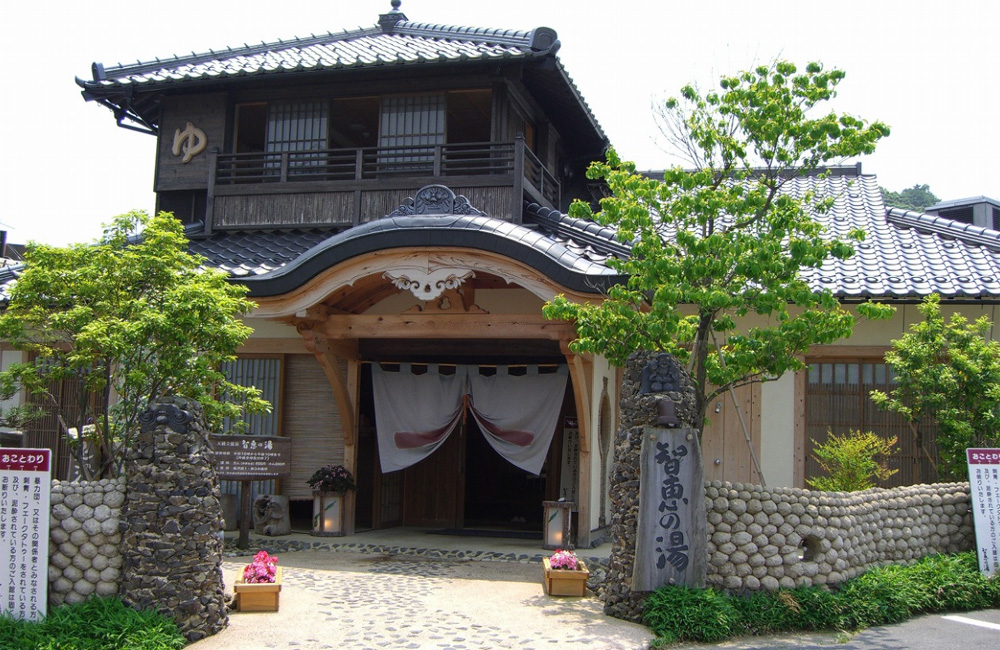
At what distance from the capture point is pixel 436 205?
11.8 meters

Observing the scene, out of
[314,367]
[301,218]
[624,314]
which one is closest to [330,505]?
[314,367]

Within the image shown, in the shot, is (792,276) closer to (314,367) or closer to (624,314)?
(624,314)

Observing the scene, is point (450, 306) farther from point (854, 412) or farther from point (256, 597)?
point (854, 412)

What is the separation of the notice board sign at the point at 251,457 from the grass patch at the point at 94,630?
4.09m

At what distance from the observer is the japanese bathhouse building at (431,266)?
11.9 metres

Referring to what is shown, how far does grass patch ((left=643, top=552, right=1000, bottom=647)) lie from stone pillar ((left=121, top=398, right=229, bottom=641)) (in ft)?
13.2

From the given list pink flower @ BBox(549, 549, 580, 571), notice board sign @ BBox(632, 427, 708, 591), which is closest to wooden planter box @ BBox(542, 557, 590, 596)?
pink flower @ BBox(549, 549, 580, 571)

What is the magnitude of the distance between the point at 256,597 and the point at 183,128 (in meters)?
10.0

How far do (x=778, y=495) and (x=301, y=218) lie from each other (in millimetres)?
9026

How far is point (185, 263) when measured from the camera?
9.52 m

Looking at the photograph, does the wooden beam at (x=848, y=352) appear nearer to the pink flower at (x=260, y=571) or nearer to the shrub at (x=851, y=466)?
the shrub at (x=851, y=466)

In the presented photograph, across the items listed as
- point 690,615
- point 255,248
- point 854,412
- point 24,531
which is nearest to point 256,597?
point 24,531

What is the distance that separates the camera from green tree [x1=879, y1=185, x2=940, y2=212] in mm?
50131

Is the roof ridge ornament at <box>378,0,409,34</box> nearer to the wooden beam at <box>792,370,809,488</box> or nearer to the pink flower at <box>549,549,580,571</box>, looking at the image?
the wooden beam at <box>792,370,809,488</box>
